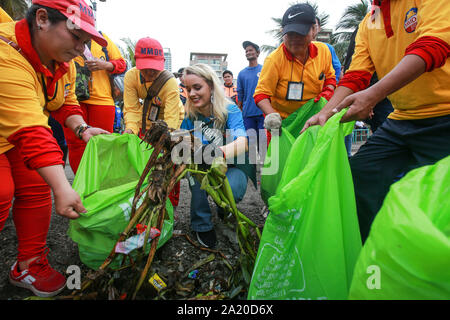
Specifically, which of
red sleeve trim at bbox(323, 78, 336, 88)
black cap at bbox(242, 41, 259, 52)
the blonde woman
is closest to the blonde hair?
the blonde woman

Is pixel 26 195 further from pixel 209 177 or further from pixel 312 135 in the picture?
pixel 312 135

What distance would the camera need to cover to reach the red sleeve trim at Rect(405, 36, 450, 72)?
0.90 meters

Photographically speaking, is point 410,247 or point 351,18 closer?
point 410,247

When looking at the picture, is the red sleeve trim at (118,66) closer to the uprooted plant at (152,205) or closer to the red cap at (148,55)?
the red cap at (148,55)

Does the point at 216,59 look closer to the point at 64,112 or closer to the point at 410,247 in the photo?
the point at 64,112

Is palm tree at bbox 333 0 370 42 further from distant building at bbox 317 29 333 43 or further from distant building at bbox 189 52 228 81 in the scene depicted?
distant building at bbox 189 52 228 81

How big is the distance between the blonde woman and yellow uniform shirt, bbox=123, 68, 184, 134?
0.68 feet

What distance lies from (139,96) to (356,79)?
6.01ft

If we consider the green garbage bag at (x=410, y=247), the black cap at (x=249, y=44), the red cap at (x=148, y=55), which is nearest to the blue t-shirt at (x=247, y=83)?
the black cap at (x=249, y=44)

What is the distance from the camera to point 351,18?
15.8 meters

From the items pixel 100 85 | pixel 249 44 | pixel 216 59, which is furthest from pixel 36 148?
pixel 216 59

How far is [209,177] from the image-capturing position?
887 millimetres
